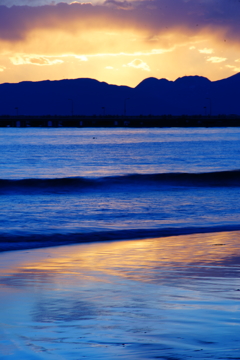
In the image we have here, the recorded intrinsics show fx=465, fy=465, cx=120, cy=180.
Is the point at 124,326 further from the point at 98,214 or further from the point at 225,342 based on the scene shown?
the point at 98,214

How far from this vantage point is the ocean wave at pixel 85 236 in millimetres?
11570

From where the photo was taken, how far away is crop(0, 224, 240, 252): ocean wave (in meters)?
11.6

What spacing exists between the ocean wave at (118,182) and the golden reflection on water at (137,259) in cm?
1914

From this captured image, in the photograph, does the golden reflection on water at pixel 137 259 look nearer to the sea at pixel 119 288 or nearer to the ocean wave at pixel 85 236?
the sea at pixel 119 288

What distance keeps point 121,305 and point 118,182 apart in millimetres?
28862

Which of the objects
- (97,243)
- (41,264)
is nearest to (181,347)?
(41,264)

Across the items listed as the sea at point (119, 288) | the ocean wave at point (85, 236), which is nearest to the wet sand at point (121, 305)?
the sea at point (119, 288)

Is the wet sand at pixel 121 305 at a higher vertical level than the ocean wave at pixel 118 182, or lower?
higher

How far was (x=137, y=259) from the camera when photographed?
29.4ft

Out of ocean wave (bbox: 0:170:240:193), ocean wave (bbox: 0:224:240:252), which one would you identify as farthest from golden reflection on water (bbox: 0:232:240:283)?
ocean wave (bbox: 0:170:240:193)

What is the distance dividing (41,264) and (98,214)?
8.19 metres

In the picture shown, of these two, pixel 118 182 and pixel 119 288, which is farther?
pixel 118 182

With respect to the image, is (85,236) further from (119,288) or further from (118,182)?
(118,182)

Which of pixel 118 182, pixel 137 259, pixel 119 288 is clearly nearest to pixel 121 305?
pixel 119 288
